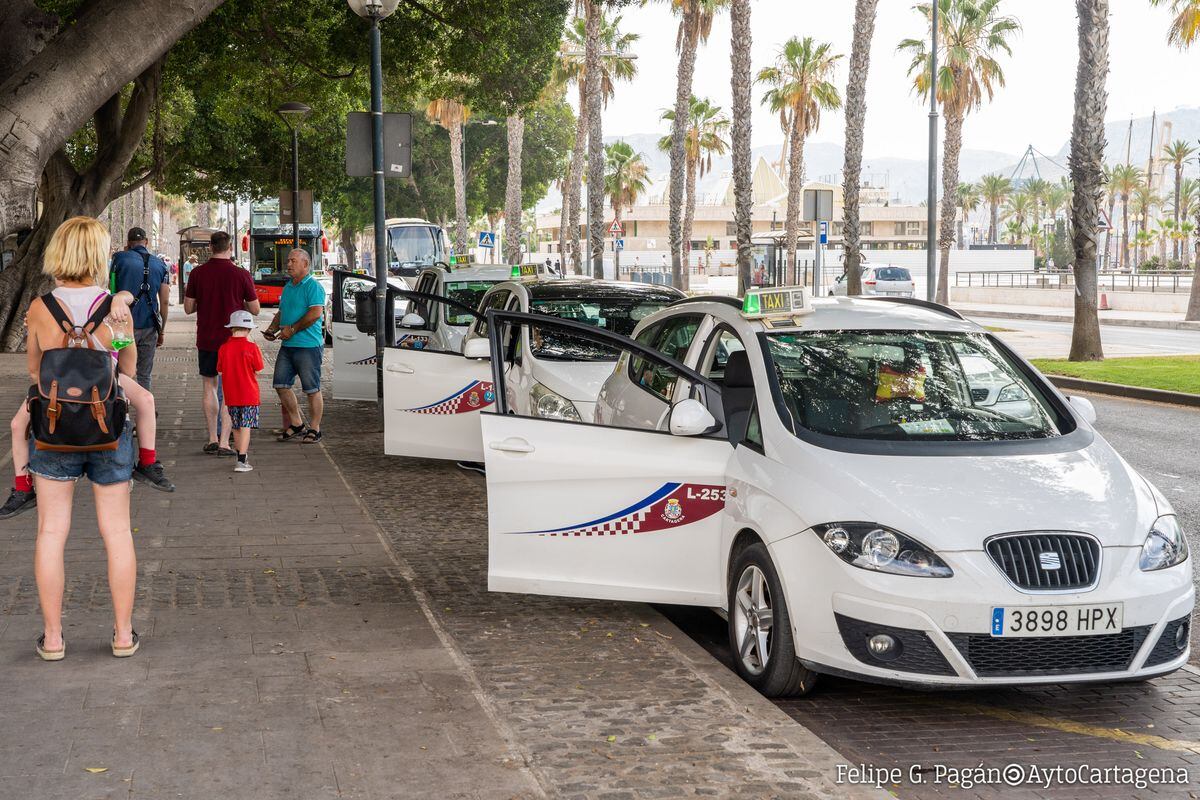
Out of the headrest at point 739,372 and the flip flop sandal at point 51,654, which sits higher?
the headrest at point 739,372

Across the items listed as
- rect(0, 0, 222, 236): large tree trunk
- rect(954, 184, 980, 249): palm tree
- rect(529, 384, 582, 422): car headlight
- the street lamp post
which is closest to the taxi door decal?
rect(529, 384, 582, 422): car headlight

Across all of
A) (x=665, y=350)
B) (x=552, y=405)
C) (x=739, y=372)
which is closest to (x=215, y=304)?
(x=552, y=405)

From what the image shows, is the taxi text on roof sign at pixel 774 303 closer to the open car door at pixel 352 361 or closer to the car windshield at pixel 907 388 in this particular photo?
the car windshield at pixel 907 388

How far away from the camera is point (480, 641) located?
6055 millimetres

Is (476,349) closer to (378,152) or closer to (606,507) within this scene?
(606,507)

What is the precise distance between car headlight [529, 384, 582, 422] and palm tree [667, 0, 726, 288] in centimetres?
3267

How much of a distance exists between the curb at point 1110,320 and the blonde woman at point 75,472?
103 feet

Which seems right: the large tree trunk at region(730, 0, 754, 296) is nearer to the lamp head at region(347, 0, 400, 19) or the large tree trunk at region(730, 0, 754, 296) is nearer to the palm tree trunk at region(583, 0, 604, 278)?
the palm tree trunk at region(583, 0, 604, 278)

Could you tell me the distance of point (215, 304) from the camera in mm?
11680

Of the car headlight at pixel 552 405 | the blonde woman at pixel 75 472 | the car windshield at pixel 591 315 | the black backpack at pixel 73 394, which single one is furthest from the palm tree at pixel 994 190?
the black backpack at pixel 73 394

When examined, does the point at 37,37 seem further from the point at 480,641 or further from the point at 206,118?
the point at 206,118

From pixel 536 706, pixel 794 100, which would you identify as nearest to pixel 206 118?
pixel 794 100

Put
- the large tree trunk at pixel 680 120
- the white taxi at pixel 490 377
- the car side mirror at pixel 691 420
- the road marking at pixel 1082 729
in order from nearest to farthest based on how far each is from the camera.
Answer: the road marking at pixel 1082 729, the car side mirror at pixel 691 420, the white taxi at pixel 490 377, the large tree trunk at pixel 680 120

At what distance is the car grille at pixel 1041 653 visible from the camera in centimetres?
481
